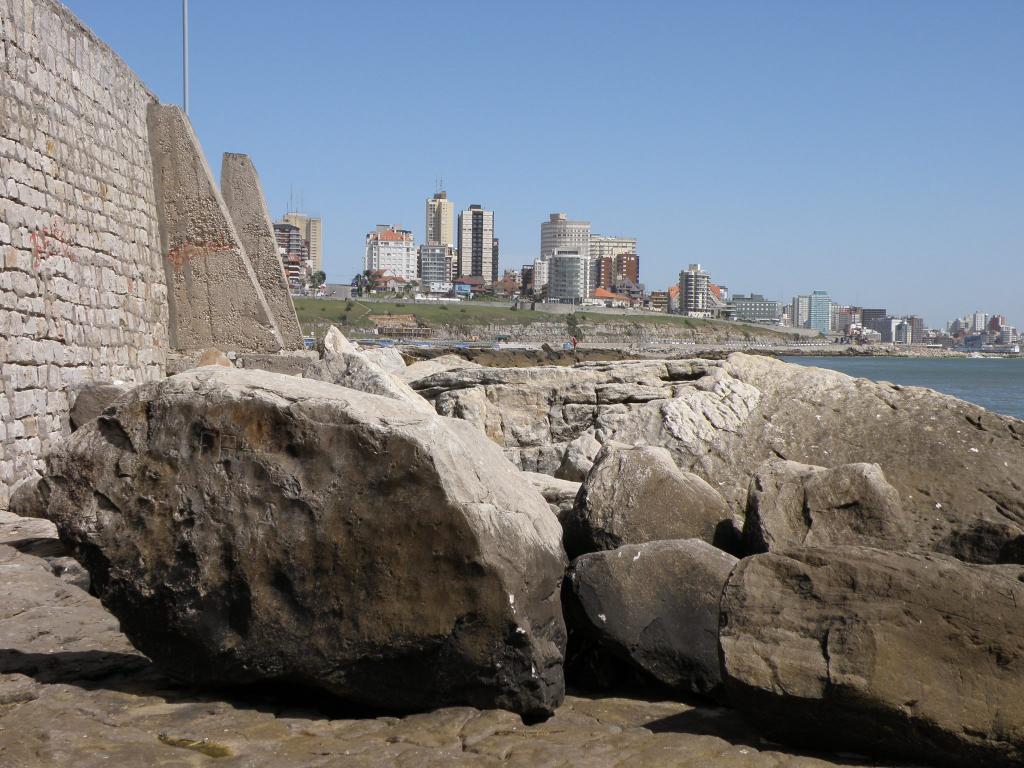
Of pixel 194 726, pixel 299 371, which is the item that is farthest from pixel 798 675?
pixel 299 371

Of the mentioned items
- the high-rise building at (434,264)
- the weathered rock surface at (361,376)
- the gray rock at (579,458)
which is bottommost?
the gray rock at (579,458)

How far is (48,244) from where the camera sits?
9.44 metres

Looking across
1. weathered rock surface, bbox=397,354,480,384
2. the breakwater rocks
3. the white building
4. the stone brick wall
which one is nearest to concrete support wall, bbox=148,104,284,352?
the stone brick wall

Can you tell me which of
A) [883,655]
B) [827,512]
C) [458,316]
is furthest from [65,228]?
[458,316]

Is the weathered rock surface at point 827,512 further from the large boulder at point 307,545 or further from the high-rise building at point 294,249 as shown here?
the high-rise building at point 294,249

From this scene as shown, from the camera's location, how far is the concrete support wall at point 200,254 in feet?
41.2

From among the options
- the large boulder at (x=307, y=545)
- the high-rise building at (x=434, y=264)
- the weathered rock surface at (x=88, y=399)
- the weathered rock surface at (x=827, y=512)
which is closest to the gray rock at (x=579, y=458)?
the weathered rock surface at (x=827, y=512)

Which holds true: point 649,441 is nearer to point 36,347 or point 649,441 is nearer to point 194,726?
point 194,726

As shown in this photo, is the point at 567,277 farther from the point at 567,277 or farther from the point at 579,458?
the point at 579,458

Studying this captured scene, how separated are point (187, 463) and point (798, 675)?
8.69 feet

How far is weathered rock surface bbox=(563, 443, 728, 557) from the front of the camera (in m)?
5.88

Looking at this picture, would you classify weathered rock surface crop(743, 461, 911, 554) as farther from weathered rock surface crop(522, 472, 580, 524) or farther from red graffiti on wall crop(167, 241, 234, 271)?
red graffiti on wall crop(167, 241, 234, 271)

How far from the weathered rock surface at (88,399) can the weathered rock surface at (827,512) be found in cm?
586

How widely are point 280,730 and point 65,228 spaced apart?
6.66 metres
